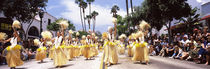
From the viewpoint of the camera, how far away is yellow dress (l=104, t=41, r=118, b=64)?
33.1 ft

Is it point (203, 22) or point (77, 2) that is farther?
point (77, 2)

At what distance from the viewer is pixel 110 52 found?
10227 mm

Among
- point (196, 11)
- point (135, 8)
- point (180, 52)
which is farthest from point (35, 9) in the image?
point (196, 11)

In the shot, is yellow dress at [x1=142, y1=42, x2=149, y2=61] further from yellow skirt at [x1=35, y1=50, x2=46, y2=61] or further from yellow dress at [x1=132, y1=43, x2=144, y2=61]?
yellow skirt at [x1=35, y1=50, x2=46, y2=61]

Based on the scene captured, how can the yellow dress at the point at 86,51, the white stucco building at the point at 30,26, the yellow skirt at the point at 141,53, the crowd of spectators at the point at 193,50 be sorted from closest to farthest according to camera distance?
the yellow skirt at the point at 141,53 < the crowd of spectators at the point at 193,50 < the yellow dress at the point at 86,51 < the white stucco building at the point at 30,26

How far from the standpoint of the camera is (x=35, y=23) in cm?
4012

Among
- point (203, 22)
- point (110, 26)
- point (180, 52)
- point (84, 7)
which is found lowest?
point (180, 52)

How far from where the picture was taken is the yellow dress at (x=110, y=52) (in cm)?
1009

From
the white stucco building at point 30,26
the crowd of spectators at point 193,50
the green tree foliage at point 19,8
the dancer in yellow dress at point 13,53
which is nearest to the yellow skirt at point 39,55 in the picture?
the dancer in yellow dress at point 13,53

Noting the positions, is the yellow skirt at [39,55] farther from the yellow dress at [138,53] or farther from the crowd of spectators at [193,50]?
the crowd of spectators at [193,50]

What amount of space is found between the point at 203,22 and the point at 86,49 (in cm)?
2281

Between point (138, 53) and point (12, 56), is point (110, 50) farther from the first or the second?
point (12, 56)

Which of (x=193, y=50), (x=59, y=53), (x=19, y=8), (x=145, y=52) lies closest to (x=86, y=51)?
(x=59, y=53)

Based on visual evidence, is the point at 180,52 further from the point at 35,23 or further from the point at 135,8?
the point at 35,23
